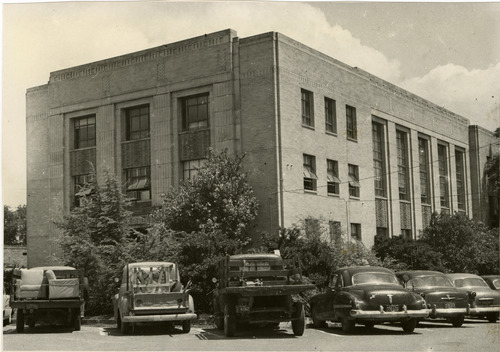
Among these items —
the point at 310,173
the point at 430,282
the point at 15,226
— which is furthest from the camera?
the point at 15,226

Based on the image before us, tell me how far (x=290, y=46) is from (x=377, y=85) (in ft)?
33.8

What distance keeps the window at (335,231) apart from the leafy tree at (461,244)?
559cm

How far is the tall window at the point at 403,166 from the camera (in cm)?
4541

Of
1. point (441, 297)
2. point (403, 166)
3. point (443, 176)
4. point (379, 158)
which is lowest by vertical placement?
point (441, 297)

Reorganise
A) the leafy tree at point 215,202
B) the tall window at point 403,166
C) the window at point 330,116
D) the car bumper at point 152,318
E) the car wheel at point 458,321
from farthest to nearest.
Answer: the tall window at point 403,166, the window at point 330,116, the leafy tree at point 215,202, the car wheel at point 458,321, the car bumper at point 152,318

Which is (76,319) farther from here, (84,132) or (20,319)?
(84,132)

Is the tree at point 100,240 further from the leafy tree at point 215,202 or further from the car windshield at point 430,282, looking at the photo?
the car windshield at point 430,282

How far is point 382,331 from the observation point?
A: 1912 cm

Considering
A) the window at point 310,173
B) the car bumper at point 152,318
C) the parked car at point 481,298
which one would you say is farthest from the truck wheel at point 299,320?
the window at point 310,173

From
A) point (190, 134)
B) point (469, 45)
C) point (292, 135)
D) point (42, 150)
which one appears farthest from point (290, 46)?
point (42, 150)

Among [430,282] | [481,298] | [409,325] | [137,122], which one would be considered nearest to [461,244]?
[481,298]

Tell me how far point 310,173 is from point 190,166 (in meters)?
6.21

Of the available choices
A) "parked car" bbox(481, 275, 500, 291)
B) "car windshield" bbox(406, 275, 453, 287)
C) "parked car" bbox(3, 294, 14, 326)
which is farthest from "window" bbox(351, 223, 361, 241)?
"parked car" bbox(3, 294, 14, 326)

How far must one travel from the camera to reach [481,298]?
72.5ft
